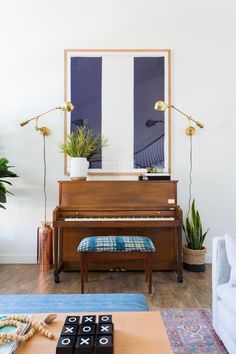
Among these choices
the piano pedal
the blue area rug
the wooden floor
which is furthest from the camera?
the piano pedal

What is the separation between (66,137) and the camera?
11.5 ft

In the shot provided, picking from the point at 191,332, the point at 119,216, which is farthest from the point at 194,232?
the point at 191,332

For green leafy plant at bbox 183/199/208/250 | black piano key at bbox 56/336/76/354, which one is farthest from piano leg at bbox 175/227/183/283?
black piano key at bbox 56/336/76/354

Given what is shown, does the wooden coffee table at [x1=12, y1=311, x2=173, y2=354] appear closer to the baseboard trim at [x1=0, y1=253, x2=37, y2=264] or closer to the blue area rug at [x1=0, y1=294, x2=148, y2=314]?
the blue area rug at [x1=0, y1=294, x2=148, y2=314]

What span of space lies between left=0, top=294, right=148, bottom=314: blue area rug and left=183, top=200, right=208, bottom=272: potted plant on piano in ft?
5.82

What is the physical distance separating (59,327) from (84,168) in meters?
2.17

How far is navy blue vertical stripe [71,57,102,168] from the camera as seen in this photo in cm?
352

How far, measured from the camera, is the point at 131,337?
1070mm

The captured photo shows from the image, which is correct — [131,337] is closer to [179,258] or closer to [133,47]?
[179,258]

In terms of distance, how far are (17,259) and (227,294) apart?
278 centimetres

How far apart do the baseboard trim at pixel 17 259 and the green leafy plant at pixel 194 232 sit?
201 centimetres

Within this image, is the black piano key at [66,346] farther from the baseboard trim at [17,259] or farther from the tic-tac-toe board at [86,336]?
the baseboard trim at [17,259]

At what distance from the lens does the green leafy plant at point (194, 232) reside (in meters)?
3.21

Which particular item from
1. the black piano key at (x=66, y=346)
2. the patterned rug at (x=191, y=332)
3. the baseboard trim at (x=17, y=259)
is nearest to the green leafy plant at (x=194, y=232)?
the patterned rug at (x=191, y=332)
